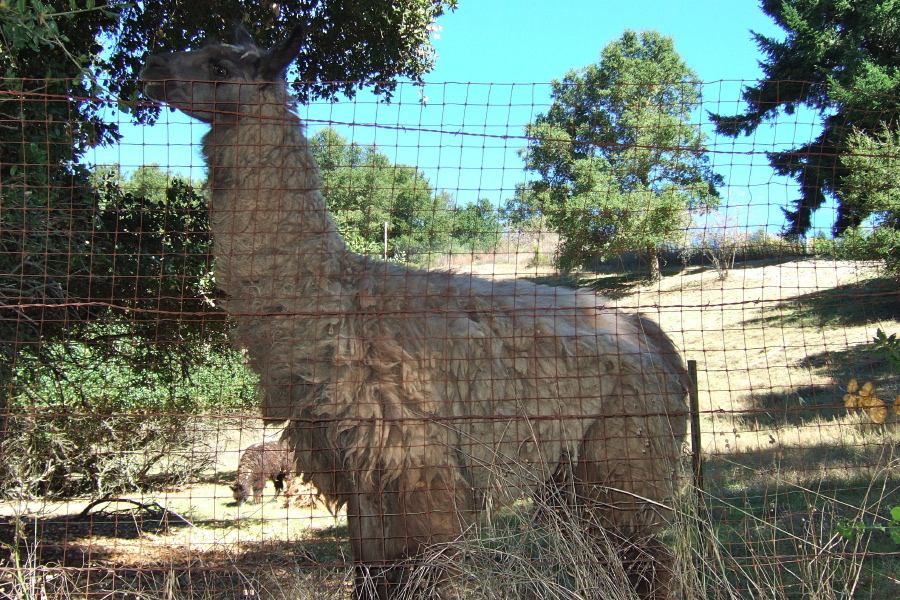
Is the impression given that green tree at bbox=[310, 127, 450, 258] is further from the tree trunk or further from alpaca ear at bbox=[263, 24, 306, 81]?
the tree trunk

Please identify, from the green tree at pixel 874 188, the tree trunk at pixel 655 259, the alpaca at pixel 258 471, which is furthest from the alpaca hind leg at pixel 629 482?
the alpaca at pixel 258 471

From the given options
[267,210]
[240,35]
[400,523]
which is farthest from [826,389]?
[240,35]

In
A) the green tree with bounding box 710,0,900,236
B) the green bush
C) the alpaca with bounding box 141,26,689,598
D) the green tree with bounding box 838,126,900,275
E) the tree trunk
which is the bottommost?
the green bush

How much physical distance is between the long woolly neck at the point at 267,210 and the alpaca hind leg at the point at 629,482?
5.95 ft

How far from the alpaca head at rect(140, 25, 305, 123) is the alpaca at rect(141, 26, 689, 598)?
0.01 m

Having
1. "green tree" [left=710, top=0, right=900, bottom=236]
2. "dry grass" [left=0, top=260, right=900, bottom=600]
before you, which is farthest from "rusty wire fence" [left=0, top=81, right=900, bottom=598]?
"green tree" [left=710, top=0, right=900, bottom=236]

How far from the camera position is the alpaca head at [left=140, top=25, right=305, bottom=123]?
3.68 meters

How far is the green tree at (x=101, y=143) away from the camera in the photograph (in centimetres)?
339

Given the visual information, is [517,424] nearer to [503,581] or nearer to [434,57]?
[503,581]

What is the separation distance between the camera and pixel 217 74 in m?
3.76

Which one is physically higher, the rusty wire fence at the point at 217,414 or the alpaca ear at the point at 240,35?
the alpaca ear at the point at 240,35

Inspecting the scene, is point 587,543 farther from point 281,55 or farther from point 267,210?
point 281,55

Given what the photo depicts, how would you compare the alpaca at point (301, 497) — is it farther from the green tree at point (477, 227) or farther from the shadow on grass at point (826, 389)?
the shadow on grass at point (826, 389)

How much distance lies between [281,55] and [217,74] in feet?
1.26
